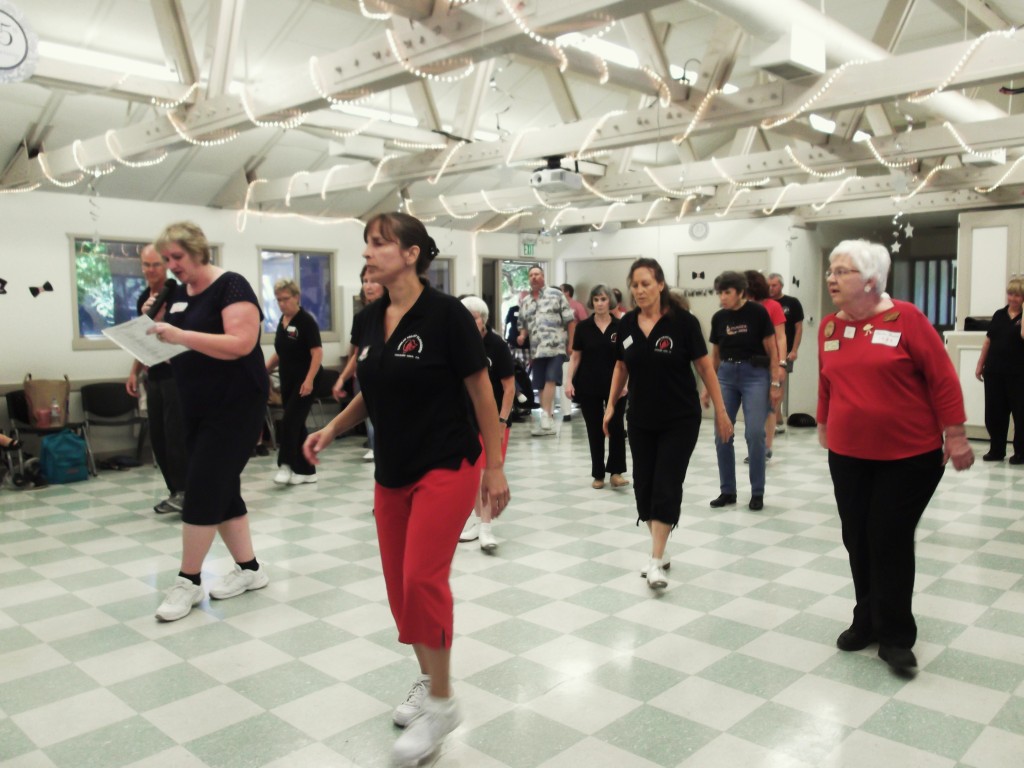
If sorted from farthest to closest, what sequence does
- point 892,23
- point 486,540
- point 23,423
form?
point 23,423, point 892,23, point 486,540

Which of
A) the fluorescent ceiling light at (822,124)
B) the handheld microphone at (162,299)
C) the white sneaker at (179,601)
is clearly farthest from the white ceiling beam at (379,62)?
the fluorescent ceiling light at (822,124)

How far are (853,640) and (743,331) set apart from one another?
2.49 m

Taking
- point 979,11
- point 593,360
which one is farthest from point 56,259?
point 979,11

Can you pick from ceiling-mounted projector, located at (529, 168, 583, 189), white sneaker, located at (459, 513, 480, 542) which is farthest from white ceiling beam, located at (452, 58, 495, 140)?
white sneaker, located at (459, 513, 480, 542)

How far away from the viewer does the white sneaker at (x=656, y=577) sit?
3656 mm

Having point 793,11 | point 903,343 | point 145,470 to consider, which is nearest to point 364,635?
point 903,343

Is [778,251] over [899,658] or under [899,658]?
over

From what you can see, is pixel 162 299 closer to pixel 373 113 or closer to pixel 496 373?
pixel 496 373

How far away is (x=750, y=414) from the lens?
524cm

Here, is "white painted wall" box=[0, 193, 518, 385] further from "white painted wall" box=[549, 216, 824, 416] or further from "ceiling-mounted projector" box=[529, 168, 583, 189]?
"white painted wall" box=[549, 216, 824, 416]

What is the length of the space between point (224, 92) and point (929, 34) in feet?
21.0

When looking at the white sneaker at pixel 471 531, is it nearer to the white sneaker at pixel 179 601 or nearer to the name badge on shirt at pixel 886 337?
the white sneaker at pixel 179 601

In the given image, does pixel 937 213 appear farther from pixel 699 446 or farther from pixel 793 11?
pixel 793 11

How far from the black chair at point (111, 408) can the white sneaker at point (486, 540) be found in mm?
4241
